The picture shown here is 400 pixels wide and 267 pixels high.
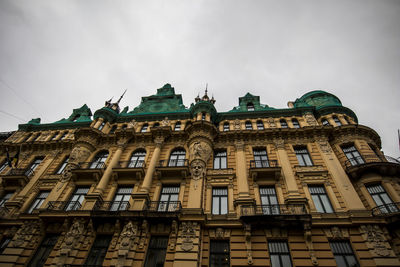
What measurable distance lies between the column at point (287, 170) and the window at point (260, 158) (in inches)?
47.1

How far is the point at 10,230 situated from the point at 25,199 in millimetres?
2903

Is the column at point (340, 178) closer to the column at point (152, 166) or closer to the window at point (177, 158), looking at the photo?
the window at point (177, 158)

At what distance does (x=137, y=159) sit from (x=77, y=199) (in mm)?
6023

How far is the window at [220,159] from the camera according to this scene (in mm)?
20186

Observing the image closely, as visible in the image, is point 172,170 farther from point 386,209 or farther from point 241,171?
point 386,209

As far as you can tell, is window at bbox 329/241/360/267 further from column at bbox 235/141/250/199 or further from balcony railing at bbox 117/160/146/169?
balcony railing at bbox 117/160/146/169

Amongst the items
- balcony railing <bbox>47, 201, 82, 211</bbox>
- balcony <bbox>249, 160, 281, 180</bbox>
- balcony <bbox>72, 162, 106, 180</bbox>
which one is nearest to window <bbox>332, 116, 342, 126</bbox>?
balcony <bbox>249, 160, 281, 180</bbox>

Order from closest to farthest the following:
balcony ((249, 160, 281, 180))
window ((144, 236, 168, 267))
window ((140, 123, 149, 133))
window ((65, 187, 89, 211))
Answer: window ((144, 236, 168, 267)) → window ((65, 187, 89, 211)) → balcony ((249, 160, 281, 180)) → window ((140, 123, 149, 133))

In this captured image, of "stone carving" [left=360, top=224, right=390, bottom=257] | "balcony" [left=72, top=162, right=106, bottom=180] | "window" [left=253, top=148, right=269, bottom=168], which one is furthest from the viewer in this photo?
"balcony" [left=72, top=162, right=106, bottom=180]

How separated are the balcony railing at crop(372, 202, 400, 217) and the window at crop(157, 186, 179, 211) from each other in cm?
1322

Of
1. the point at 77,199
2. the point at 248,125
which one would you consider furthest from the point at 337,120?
the point at 77,199

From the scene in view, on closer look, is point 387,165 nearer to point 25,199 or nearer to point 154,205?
point 154,205

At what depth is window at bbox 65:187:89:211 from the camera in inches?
679

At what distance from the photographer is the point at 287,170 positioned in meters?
18.2
